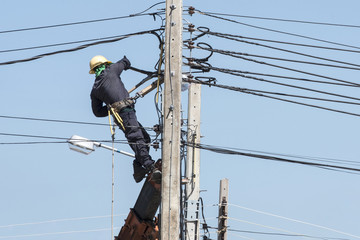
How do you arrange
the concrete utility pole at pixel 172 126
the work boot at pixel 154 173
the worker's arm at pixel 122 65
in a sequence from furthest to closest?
the worker's arm at pixel 122 65, the work boot at pixel 154 173, the concrete utility pole at pixel 172 126

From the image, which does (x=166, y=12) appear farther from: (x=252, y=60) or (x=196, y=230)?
(x=196, y=230)

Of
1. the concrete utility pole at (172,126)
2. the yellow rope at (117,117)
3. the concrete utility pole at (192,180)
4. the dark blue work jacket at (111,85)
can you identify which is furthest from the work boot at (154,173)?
the concrete utility pole at (192,180)

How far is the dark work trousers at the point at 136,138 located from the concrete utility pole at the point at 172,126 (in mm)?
919

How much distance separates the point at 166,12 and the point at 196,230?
4.65 metres

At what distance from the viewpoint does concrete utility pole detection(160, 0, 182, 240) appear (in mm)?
16172

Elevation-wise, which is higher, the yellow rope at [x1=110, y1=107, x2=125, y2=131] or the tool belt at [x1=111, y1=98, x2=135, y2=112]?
the tool belt at [x1=111, y1=98, x2=135, y2=112]

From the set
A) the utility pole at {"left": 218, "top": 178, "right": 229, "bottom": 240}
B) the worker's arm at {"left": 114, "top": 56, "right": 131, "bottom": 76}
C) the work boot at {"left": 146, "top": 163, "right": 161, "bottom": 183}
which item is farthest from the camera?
the utility pole at {"left": 218, "top": 178, "right": 229, "bottom": 240}

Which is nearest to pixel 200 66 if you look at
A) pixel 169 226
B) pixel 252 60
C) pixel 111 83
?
pixel 252 60

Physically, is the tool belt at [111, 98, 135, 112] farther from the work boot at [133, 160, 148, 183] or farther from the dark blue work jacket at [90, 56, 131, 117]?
the work boot at [133, 160, 148, 183]

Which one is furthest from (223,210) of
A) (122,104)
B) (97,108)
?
(122,104)

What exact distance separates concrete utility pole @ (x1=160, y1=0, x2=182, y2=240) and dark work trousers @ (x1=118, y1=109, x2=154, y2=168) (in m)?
0.92

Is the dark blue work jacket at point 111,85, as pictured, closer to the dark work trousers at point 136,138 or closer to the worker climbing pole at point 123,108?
the worker climbing pole at point 123,108

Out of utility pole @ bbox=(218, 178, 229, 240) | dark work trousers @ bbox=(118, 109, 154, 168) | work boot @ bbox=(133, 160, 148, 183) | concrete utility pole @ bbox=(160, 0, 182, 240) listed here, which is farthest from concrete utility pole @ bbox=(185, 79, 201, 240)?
concrete utility pole @ bbox=(160, 0, 182, 240)

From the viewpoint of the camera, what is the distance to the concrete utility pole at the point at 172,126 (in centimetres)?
1617
